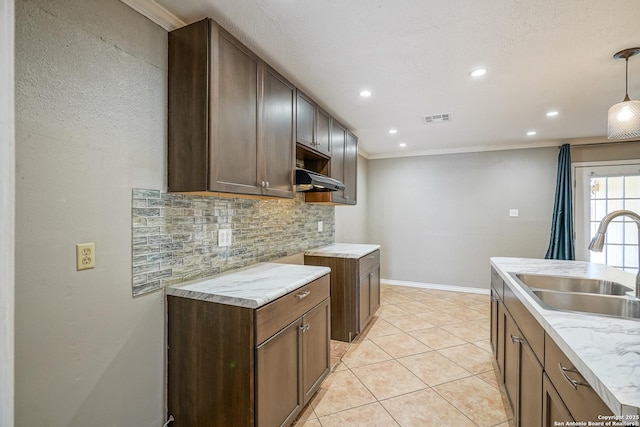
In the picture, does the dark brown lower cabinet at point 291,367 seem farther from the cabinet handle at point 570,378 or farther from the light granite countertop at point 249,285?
the cabinet handle at point 570,378

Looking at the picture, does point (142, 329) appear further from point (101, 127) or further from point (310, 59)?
point (310, 59)

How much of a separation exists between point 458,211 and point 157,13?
472cm

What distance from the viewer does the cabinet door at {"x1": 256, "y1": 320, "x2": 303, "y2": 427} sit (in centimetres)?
143

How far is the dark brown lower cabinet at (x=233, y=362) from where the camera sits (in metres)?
1.40

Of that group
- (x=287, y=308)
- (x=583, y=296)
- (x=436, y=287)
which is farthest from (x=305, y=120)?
(x=436, y=287)

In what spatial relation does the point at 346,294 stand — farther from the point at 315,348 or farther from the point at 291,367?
the point at 291,367

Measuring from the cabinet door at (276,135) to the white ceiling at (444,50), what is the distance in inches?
6.3

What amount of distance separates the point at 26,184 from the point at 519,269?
2795 mm

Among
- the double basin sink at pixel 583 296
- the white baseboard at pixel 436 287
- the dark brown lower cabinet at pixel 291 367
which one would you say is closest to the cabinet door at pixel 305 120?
the dark brown lower cabinet at pixel 291 367

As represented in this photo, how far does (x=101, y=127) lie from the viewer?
1330mm

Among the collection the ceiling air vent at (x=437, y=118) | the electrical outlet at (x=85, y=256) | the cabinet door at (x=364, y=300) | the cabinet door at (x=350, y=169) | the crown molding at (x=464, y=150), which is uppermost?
the ceiling air vent at (x=437, y=118)

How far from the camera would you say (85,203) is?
127cm

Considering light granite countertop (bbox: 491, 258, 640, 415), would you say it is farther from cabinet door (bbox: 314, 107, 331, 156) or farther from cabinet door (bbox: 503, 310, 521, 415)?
cabinet door (bbox: 314, 107, 331, 156)

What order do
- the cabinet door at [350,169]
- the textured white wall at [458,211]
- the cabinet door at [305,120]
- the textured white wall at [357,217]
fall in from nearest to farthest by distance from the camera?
the cabinet door at [305,120]
the cabinet door at [350,169]
the textured white wall at [357,217]
the textured white wall at [458,211]
